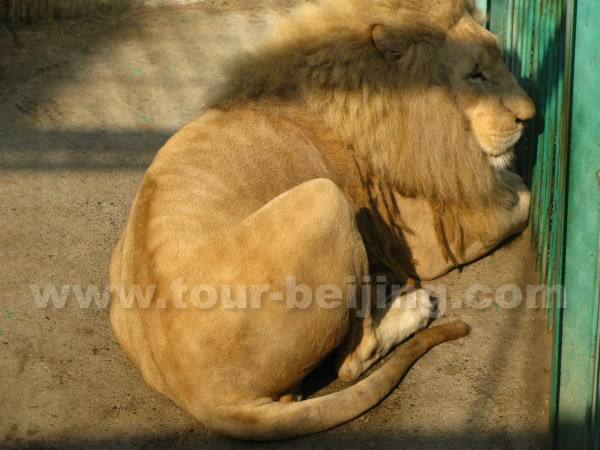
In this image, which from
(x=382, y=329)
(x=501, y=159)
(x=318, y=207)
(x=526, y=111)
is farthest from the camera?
(x=501, y=159)

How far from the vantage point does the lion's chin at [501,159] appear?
15.3ft

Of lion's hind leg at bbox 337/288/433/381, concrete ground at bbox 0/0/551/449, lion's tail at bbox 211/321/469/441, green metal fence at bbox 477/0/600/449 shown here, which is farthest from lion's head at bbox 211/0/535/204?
lion's tail at bbox 211/321/469/441

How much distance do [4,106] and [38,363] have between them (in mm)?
2237

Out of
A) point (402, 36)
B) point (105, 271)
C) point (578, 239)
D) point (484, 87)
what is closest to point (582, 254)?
point (578, 239)

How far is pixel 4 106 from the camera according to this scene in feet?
19.2

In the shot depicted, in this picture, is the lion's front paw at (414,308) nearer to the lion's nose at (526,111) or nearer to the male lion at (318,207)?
the male lion at (318,207)

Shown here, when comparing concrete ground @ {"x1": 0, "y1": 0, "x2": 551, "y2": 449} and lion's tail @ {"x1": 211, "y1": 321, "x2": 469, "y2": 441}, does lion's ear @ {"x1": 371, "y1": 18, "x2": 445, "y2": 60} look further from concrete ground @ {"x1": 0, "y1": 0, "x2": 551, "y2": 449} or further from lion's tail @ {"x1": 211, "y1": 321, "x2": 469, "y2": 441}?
lion's tail @ {"x1": 211, "y1": 321, "x2": 469, "y2": 441}

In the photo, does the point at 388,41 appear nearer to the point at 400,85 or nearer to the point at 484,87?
the point at 400,85

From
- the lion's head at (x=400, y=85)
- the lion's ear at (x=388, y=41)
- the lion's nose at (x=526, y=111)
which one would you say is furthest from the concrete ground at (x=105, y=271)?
the lion's ear at (x=388, y=41)

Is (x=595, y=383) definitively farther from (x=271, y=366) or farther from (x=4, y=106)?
(x=4, y=106)

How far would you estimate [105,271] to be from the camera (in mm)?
4777

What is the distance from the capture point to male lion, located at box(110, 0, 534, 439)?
3648 millimetres

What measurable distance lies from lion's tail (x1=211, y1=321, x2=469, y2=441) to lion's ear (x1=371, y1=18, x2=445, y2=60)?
1420 millimetres

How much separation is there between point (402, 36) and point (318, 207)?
1033 millimetres
